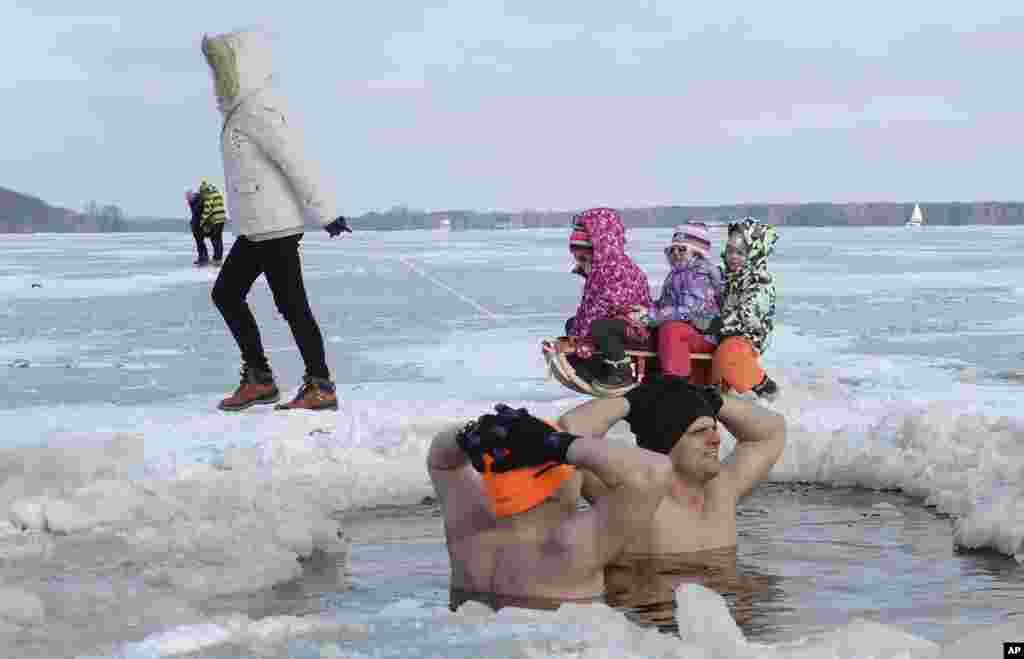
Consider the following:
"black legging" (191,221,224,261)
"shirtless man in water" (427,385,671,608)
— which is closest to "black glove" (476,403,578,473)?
"shirtless man in water" (427,385,671,608)

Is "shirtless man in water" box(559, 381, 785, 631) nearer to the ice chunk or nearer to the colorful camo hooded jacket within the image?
the ice chunk

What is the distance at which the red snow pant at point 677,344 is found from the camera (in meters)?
8.28

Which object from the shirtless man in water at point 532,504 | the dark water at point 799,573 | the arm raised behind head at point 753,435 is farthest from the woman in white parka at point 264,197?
the shirtless man in water at point 532,504

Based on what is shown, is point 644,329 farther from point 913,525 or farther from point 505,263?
point 505,263

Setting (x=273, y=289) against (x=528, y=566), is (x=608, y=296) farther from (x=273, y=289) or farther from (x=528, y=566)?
(x=528, y=566)

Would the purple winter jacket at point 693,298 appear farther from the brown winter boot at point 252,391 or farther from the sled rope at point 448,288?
the sled rope at point 448,288

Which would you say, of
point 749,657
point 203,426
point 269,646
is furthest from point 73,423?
point 749,657

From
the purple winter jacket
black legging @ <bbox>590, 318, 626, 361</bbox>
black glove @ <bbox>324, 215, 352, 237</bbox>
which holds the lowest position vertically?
black legging @ <bbox>590, 318, 626, 361</bbox>

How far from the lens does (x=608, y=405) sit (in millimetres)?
5152

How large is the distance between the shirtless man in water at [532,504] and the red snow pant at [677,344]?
3.69 m

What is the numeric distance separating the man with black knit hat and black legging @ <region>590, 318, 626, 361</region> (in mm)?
2728

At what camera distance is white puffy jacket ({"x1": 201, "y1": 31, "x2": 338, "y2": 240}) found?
8.29m

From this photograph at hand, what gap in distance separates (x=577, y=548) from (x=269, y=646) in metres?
1.02

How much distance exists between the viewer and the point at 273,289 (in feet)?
27.4
